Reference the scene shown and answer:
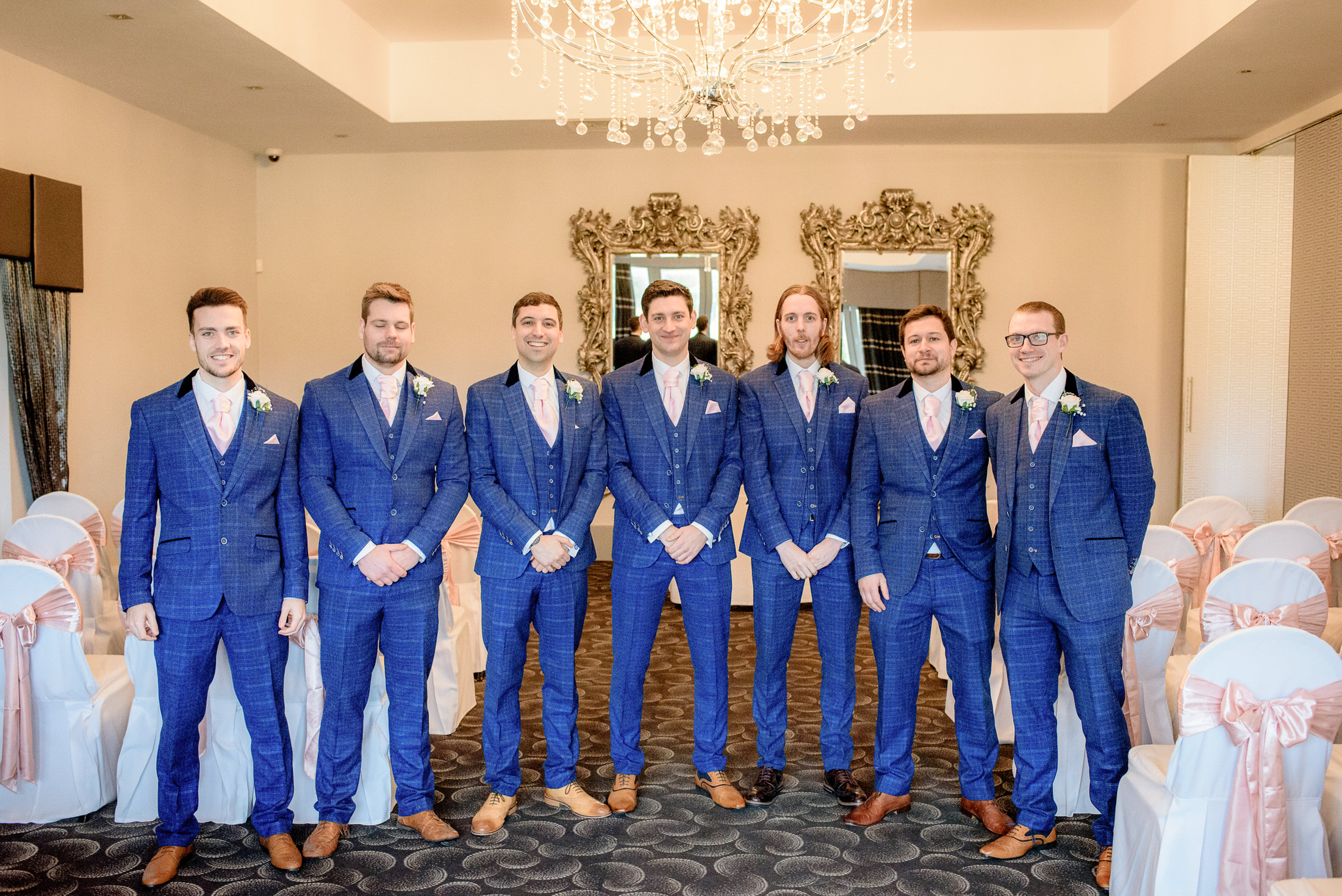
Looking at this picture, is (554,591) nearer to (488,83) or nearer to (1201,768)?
(1201,768)

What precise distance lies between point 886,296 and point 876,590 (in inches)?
194

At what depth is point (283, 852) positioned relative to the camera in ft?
10.4

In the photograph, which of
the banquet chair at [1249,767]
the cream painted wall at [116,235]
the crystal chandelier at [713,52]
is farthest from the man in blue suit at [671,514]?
the cream painted wall at [116,235]

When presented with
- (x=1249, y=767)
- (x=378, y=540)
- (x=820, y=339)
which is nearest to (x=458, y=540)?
(x=378, y=540)

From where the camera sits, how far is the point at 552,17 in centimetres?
655

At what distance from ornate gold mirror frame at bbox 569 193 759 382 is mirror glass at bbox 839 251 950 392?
31.6 inches

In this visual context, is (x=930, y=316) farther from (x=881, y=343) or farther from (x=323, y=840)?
(x=881, y=343)

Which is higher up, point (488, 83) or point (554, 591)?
point (488, 83)

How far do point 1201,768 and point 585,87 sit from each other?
18.7 feet

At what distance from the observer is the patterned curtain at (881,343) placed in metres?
7.91

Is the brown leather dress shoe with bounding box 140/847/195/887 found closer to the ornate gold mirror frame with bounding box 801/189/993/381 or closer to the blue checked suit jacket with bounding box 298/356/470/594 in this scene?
the blue checked suit jacket with bounding box 298/356/470/594

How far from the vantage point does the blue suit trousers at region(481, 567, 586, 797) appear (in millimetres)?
3420

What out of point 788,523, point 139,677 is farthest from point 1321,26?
point 139,677

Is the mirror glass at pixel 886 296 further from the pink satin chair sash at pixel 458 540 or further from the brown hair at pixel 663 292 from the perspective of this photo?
the brown hair at pixel 663 292
